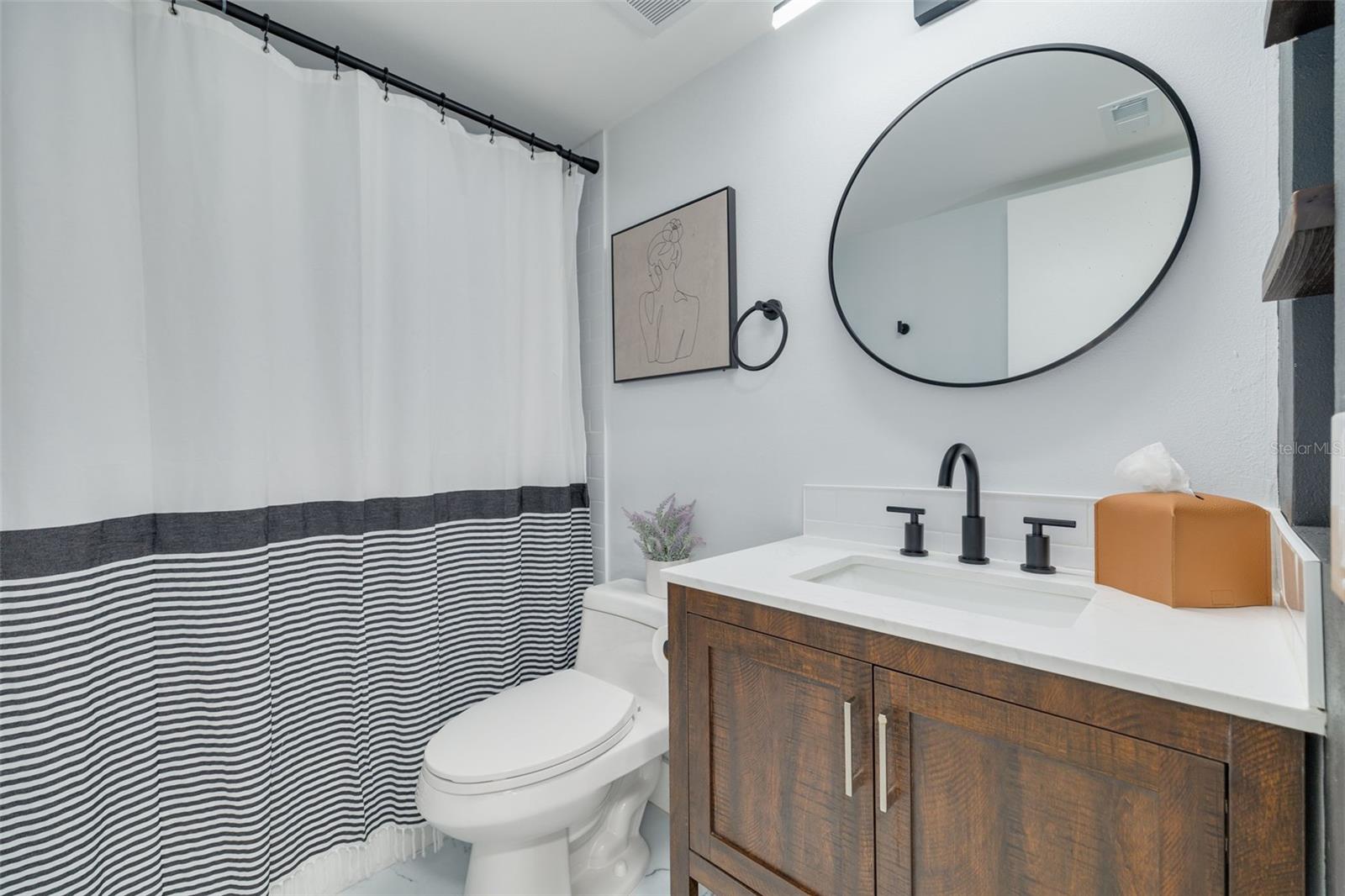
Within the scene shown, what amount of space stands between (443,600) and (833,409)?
1.27 m

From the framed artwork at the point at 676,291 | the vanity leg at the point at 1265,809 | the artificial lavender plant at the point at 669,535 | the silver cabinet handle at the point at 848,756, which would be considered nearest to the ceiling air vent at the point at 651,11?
the framed artwork at the point at 676,291

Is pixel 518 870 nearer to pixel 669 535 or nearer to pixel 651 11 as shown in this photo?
pixel 669 535

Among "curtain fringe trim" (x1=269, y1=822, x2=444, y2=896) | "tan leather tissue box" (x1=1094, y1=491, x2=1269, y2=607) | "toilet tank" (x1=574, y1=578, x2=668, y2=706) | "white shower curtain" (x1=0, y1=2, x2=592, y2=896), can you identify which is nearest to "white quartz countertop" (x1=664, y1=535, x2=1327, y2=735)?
"tan leather tissue box" (x1=1094, y1=491, x2=1269, y2=607)

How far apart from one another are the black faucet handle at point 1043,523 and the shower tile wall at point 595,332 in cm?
139

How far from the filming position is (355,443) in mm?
1535

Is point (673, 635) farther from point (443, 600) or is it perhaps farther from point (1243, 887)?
point (443, 600)

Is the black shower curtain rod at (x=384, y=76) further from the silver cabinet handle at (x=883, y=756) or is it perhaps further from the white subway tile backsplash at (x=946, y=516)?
the silver cabinet handle at (x=883, y=756)

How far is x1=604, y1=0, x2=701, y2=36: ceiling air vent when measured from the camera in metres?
1.43

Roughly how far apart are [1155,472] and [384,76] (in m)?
2.04

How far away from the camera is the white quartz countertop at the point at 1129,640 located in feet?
1.87

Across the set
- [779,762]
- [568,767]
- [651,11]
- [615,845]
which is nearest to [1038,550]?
[779,762]

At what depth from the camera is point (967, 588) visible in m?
1.12

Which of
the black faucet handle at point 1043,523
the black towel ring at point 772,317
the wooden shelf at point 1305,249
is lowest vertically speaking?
the black faucet handle at point 1043,523

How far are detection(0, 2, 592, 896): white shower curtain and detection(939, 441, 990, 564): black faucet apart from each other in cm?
130
